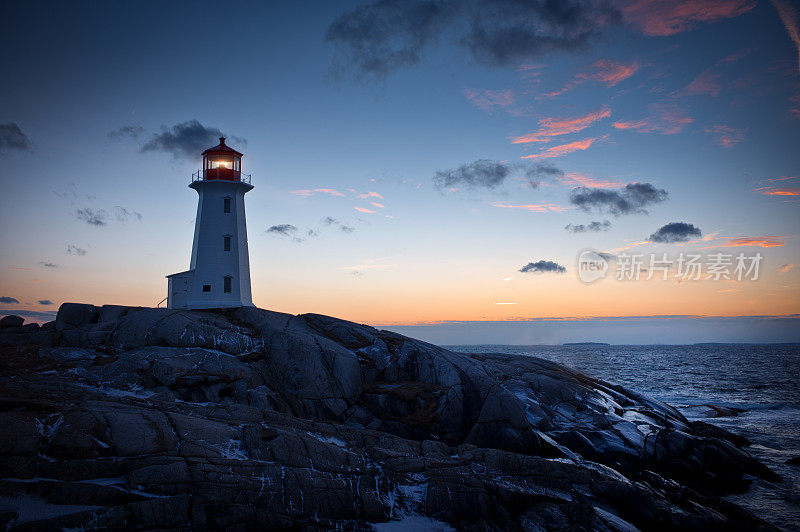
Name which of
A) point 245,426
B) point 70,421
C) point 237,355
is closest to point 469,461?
point 245,426

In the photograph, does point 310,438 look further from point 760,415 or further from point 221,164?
point 760,415

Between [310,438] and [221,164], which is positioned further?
[221,164]

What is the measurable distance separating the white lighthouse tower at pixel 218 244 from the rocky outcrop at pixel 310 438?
3.75 m

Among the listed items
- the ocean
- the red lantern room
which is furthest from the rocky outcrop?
the red lantern room

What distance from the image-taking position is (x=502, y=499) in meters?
15.7

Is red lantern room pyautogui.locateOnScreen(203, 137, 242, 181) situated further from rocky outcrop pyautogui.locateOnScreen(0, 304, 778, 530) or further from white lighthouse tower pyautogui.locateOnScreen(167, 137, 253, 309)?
rocky outcrop pyautogui.locateOnScreen(0, 304, 778, 530)

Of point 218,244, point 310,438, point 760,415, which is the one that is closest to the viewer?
point 310,438

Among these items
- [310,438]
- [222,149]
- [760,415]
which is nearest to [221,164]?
[222,149]

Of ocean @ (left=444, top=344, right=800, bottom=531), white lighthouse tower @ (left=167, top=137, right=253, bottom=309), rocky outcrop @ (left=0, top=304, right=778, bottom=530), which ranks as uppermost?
white lighthouse tower @ (left=167, top=137, right=253, bottom=309)

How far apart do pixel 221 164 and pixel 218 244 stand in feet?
21.7

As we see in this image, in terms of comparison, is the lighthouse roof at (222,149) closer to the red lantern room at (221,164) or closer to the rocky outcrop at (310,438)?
the red lantern room at (221,164)

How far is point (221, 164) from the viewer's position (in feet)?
124

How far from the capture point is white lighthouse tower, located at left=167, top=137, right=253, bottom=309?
3625cm

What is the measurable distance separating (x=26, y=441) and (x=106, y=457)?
2.14 metres
